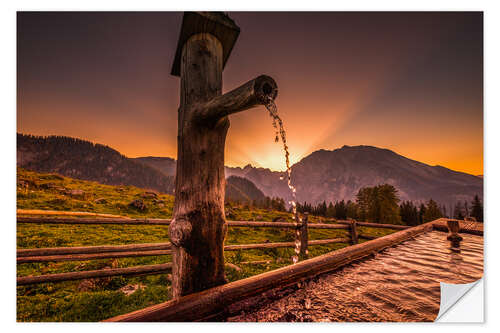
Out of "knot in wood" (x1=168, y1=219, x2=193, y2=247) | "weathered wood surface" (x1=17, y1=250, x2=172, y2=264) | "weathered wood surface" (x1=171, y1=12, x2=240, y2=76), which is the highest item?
"weathered wood surface" (x1=171, y1=12, x2=240, y2=76)

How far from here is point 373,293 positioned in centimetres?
168

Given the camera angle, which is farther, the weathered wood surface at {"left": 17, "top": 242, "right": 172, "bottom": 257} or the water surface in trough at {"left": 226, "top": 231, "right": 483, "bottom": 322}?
the weathered wood surface at {"left": 17, "top": 242, "right": 172, "bottom": 257}

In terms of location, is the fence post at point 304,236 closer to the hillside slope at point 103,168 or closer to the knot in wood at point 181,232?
the knot in wood at point 181,232

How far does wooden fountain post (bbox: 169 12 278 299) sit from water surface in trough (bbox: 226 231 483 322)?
1.39 feet

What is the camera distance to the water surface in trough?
1.40m

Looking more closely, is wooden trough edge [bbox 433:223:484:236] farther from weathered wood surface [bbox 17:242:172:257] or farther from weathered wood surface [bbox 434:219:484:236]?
weathered wood surface [bbox 17:242:172:257]

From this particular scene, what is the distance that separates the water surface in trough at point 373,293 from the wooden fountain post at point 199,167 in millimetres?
425

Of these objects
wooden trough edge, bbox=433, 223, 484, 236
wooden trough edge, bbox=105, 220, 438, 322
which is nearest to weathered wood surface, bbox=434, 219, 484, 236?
wooden trough edge, bbox=433, 223, 484, 236

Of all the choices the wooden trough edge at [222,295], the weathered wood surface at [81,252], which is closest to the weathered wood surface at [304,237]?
the wooden trough edge at [222,295]

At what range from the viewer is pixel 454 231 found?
3.65 m

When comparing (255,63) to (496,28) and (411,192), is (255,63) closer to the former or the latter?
(496,28)

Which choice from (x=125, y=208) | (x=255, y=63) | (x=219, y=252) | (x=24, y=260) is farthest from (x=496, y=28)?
(x=125, y=208)

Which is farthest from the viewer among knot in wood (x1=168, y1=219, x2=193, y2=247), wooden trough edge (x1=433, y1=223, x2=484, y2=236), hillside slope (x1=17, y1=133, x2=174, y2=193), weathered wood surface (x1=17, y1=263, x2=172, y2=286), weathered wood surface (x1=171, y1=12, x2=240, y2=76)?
hillside slope (x1=17, y1=133, x2=174, y2=193)

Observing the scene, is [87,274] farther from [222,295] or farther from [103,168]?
[103,168]
